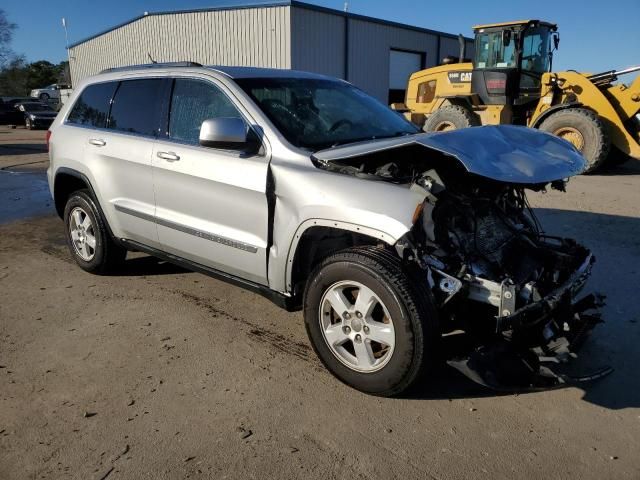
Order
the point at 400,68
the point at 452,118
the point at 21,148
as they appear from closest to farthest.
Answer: the point at 452,118, the point at 21,148, the point at 400,68

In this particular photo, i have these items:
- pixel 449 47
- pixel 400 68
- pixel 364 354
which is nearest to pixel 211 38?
pixel 400 68

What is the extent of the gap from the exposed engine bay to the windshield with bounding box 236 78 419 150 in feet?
1.68

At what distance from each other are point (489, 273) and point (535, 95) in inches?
404

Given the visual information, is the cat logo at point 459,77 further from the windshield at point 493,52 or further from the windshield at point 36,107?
the windshield at point 36,107

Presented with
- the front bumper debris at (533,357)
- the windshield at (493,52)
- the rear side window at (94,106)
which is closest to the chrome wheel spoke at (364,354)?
the front bumper debris at (533,357)

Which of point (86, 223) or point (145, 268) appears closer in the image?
point (86, 223)

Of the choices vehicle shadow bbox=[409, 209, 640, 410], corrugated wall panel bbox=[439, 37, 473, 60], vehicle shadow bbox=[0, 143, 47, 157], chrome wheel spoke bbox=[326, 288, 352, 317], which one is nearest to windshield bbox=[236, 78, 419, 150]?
chrome wheel spoke bbox=[326, 288, 352, 317]

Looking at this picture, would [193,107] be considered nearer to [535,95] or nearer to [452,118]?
[452,118]

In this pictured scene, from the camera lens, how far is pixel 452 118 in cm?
1239

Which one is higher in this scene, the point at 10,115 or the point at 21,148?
the point at 10,115

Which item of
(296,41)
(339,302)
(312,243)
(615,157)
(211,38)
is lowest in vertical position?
(339,302)

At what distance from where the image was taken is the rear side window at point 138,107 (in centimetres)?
432

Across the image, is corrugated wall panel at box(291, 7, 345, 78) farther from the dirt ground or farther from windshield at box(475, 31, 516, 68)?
the dirt ground

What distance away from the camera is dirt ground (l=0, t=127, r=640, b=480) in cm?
255
